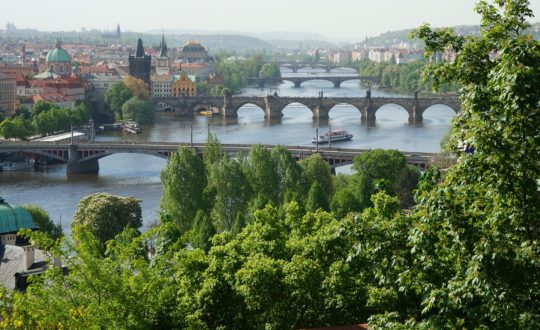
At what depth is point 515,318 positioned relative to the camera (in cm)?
752

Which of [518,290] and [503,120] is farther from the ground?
[503,120]

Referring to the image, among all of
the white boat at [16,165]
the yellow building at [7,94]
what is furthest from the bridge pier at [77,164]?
the yellow building at [7,94]

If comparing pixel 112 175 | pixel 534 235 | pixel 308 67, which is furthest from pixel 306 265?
pixel 308 67

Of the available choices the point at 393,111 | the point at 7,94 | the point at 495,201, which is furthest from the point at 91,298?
the point at 393,111

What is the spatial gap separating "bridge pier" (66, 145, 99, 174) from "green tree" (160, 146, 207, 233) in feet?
66.2

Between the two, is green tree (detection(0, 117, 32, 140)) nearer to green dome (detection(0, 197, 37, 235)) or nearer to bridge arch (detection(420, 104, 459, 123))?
bridge arch (detection(420, 104, 459, 123))

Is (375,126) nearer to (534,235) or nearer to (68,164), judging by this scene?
(68,164)

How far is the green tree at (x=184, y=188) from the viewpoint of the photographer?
31.7m

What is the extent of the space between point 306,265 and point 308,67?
180905 millimetres

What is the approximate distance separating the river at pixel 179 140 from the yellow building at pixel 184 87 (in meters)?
6.23

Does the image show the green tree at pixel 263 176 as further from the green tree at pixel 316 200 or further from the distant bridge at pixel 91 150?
the distant bridge at pixel 91 150

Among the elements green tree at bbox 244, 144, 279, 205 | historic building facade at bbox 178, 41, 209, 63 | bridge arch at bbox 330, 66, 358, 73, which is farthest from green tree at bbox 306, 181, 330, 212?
bridge arch at bbox 330, 66, 358, 73

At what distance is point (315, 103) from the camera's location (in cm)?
8569

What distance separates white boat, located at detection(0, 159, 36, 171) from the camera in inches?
2138
